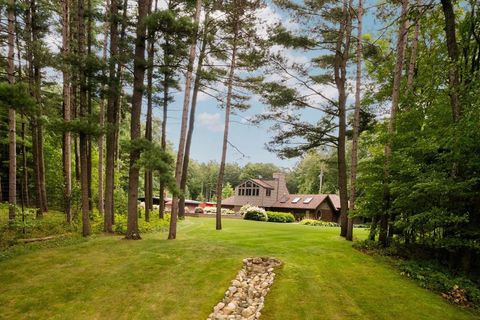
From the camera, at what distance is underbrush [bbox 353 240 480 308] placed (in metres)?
6.33

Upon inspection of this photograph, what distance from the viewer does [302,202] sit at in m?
35.6

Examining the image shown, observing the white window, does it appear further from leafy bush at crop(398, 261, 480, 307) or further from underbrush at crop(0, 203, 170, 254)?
leafy bush at crop(398, 261, 480, 307)

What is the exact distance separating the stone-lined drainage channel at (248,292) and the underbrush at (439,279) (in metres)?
3.38

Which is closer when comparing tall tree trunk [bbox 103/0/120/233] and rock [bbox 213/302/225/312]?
rock [bbox 213/302/225/312]

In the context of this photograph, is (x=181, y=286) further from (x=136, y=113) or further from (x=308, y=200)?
(x=308, y=200)

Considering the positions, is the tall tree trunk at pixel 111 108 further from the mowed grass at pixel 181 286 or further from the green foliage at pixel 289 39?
the green foliage at pixel 289 39

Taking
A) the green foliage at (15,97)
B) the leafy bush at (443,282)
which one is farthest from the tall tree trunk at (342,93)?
the green foliage at (15,97)

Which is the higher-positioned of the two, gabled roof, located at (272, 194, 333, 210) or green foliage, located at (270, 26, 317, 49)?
green foliage, located at (270, 26, 317, 49)

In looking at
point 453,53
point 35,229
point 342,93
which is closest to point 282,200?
point 342,93

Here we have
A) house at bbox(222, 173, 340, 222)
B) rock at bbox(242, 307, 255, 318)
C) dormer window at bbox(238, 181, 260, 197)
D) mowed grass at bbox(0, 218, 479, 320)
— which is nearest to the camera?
mowed grass at bbox(0, 218, 479, 320)

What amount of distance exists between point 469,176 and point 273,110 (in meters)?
9.78

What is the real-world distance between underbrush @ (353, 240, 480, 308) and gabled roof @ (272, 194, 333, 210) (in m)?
25.2

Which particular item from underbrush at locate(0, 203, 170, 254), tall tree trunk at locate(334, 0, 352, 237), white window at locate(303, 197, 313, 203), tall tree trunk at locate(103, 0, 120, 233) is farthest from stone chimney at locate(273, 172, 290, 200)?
tall tree trunk at locate(103, 0, 120, 233)

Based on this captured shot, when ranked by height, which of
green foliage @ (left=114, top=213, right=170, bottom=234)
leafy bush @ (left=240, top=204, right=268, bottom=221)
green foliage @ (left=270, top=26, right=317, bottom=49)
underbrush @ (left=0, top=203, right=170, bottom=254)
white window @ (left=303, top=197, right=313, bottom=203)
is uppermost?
green foliage @ (left=270, top=26, right=317, bottom=49)
